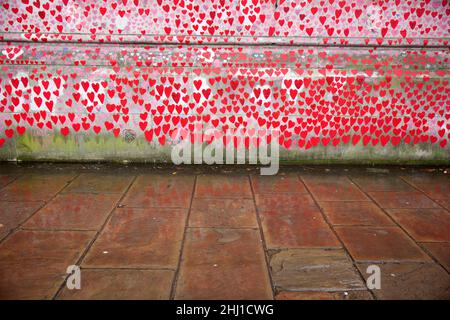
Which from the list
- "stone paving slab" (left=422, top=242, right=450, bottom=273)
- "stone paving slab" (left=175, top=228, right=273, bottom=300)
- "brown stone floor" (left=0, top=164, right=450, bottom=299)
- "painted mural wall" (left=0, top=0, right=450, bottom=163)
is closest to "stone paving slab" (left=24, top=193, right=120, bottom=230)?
"brown stone floor" (left=0, top=164, right=450, bottom=299)

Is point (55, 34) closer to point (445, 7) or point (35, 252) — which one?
point (35, 252)

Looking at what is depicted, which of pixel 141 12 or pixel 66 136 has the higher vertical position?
pixel 141 12

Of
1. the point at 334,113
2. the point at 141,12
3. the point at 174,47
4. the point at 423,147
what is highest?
the point at 141,12

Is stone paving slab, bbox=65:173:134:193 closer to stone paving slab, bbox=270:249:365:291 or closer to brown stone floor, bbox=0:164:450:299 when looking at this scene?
brown stone floor, bbox=0:164:450:299

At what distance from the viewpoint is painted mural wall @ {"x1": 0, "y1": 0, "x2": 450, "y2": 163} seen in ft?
18.1

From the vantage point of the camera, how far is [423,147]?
6016mm

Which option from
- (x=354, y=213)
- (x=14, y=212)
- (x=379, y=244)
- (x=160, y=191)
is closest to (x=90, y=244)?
(x=14, y=212)

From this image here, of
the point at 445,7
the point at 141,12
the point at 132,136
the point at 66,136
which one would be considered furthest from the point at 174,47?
the point at 445,7

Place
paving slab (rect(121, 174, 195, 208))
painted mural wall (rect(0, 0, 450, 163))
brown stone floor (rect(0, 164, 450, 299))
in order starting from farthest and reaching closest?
painted mural wall (rect(0, 0, 450, 163))
paving slab (rect(121, 174, 195, 208))
brown stone floor (rect(0, 164, 450, 299))

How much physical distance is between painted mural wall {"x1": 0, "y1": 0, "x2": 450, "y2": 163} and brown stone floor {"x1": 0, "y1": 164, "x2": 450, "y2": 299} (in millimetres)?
538

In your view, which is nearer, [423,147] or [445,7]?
[445,7]

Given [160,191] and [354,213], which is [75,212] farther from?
[354,213]
